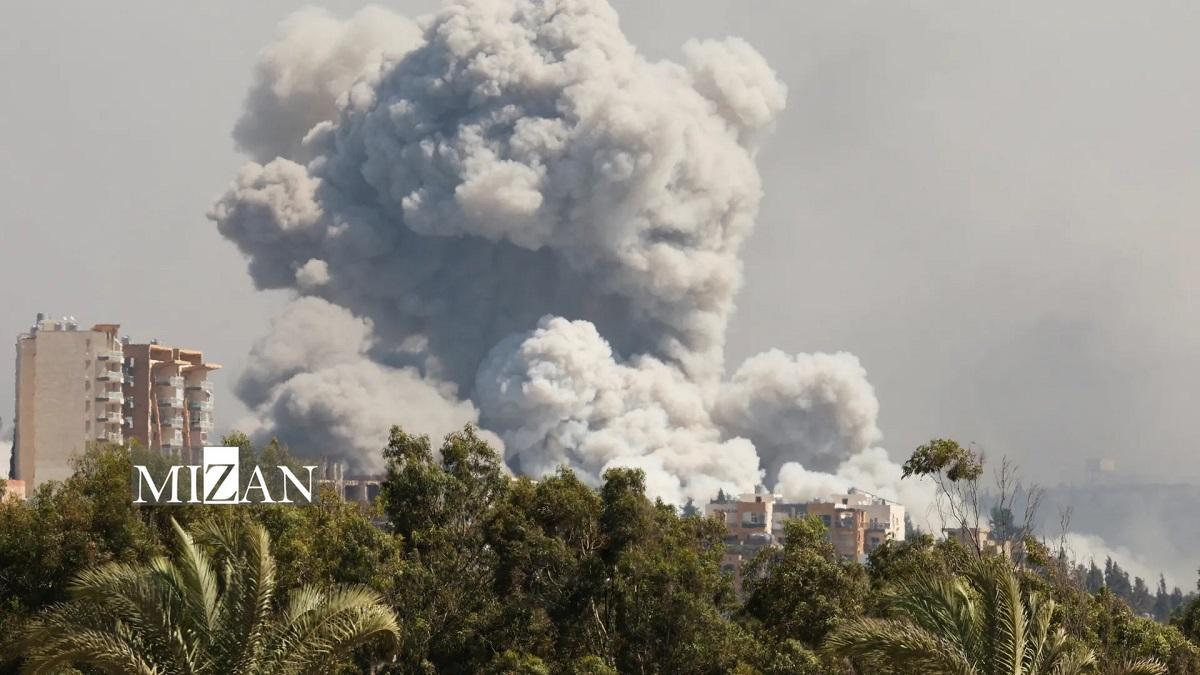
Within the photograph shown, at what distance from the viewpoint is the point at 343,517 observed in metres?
30.3

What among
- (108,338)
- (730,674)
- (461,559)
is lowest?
(730,674)

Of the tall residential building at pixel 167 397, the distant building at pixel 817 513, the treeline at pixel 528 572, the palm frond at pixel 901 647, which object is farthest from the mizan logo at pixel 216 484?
the distant building at pixel 817 513

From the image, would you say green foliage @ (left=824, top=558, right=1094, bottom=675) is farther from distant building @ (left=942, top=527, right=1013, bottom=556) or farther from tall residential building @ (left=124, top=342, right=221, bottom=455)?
tall residential building @ (left=124, top=342, right=221, bottom=455)

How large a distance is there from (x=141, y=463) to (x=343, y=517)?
3856mm

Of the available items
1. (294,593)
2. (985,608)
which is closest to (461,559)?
(294,593)

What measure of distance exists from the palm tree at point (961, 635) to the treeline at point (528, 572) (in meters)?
4.19

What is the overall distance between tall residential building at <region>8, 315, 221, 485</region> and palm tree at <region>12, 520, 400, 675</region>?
194 ft

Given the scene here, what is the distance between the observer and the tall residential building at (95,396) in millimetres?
80938

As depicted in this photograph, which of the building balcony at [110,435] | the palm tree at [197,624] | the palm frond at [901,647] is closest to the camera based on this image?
the palm frond at [901,647]

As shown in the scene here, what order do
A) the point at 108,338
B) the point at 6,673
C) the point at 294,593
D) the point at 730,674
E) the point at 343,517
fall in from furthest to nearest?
1. the point at 108,338
2. the point at 343,517
3. the point at 730,674
4. the point at 6,673
5. the point at 294,593

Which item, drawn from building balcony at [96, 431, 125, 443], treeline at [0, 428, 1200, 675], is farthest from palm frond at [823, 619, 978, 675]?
building balcony at [96, 431, 125, 443]

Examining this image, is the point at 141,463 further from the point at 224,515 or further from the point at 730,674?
the point at 730,674

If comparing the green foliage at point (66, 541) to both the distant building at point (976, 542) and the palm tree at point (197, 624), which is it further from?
the distant building at point (976, 542)

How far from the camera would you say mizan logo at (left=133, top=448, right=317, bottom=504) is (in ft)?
85.4
